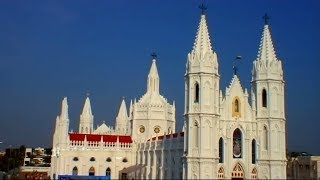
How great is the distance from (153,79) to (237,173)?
107ft

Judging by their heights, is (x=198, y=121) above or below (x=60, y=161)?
above

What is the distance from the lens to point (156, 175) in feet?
231

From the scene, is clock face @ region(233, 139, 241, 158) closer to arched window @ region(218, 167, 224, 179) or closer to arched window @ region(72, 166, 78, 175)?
arched window @ region(218, 167, 224, 179)

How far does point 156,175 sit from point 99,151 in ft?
50.3

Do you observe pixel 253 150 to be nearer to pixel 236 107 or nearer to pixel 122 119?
pixel 236 107

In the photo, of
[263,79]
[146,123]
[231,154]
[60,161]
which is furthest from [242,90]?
[60,161]

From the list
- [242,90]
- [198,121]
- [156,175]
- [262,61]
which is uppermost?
[262,61]

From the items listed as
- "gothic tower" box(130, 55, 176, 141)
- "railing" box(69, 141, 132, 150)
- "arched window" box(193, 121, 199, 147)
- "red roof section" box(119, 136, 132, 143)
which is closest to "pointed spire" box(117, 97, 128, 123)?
"gothic tower" box(130, 55, 176, 141)

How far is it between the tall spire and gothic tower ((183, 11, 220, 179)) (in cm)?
2769

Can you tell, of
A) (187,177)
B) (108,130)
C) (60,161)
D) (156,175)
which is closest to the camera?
(187,177)

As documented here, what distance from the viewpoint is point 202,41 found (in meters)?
60.4

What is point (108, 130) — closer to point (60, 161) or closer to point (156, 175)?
point (60, 161)

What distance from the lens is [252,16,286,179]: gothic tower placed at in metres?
60.7

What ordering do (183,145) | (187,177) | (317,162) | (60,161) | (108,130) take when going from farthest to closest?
(108,130), (317,162), (60,161), (183,145), (187,177)
